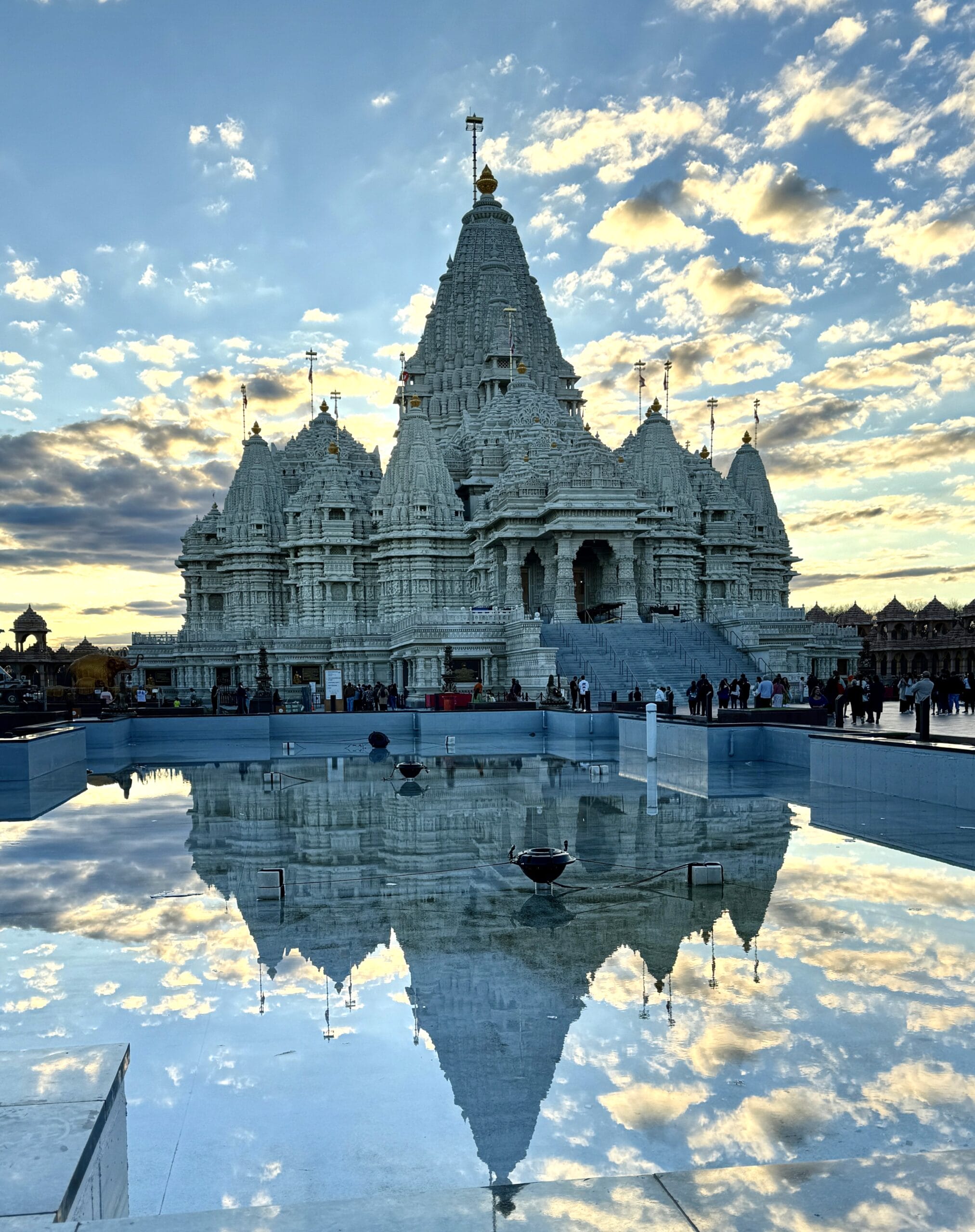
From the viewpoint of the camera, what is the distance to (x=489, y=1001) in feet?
25.0

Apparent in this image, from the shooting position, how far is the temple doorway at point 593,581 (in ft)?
169

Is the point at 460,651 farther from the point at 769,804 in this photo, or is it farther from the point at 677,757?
the point at 769,804

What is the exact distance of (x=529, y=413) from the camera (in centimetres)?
6169

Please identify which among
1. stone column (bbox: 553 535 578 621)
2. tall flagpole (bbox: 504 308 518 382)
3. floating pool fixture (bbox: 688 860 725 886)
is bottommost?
floating pool fixture (bbox: 688 860 725 886)

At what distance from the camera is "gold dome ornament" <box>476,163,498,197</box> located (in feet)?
251

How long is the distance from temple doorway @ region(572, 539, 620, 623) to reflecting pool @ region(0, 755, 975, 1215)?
37000mm

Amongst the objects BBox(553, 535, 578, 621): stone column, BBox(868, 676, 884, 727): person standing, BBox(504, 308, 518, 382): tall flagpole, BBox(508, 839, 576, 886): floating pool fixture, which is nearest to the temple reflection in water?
BBox(508, 839, 576, 886): floating pool fixture

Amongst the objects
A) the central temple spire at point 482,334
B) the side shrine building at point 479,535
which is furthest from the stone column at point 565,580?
the central temple spire at point 482,334

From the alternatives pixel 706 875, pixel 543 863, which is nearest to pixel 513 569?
pixel 706 875

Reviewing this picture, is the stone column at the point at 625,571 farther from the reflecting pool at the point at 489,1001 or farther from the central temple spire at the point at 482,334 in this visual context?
the reflecting pool at the point at 489,1001

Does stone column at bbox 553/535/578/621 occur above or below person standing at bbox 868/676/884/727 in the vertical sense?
above

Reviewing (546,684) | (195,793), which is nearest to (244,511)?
(546,684)

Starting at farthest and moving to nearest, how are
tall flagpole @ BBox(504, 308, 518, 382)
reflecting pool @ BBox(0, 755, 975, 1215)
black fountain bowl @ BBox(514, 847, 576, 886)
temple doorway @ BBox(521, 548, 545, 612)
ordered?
tall flagpole @ BBox(504, 308, 518, 382), temple doorway @ BBox(521, 548, 545, 612), black fountain bowl @ BBox(514, 847, 576, 886), reflecting pool @ BBox(0, 755, 975, 1215)

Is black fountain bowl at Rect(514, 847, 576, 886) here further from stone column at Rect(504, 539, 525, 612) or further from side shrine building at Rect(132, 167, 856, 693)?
stone column at Rect(504, 539, 525, 612)
